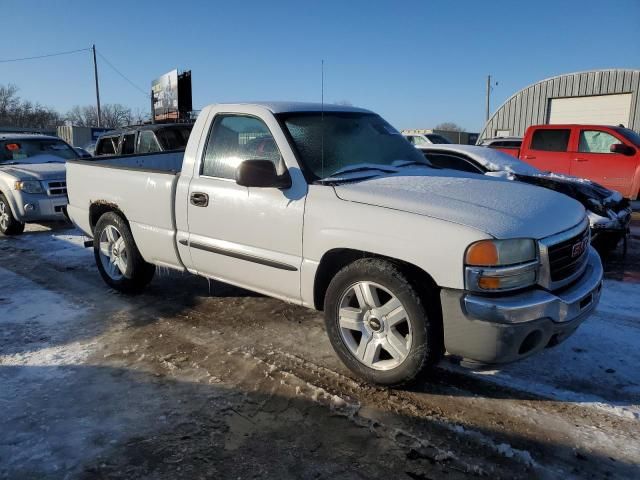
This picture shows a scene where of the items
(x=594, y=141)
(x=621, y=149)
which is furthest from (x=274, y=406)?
(x=594, y=141)

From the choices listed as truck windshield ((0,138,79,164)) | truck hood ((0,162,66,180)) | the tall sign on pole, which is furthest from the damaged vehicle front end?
the tall sign on pole

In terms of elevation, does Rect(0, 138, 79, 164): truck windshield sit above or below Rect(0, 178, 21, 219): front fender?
above

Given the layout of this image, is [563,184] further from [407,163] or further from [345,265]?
[345,265]

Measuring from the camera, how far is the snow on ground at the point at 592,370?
3.06 metres

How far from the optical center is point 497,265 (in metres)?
2.64

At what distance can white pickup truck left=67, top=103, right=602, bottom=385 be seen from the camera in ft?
8.84

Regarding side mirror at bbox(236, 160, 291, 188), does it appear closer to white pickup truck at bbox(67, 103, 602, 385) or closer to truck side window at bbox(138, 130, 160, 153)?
white pickup truck at bbox(67, 103, 602, 385)

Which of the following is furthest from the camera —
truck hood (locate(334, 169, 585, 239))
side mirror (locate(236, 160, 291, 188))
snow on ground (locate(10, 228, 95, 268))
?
snow on ground (locate(10, 228, 95, 268))

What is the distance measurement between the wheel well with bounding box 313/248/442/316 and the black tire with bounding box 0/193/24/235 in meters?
7.01

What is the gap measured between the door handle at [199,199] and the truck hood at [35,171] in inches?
213

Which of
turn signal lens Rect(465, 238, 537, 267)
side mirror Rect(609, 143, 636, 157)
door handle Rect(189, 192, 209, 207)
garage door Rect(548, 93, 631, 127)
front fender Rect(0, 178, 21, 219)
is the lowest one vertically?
front fender Rect(0, 178, 21, 219)

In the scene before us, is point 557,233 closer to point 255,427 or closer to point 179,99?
point 255,427

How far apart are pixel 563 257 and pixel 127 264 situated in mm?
3972

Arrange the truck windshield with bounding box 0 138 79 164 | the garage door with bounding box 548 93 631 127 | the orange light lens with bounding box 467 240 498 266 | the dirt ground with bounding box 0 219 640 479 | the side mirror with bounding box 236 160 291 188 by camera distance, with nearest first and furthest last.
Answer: the dirt ground with bounding box 0 219 640 479 → the orange light lens with bounding box 467 240 498 266 → the side mirror with bounding box 236 160 291 188 → the truck windshield with bounding box 0 138 79 164 → the garage door with bounding box 548 93 631 127
